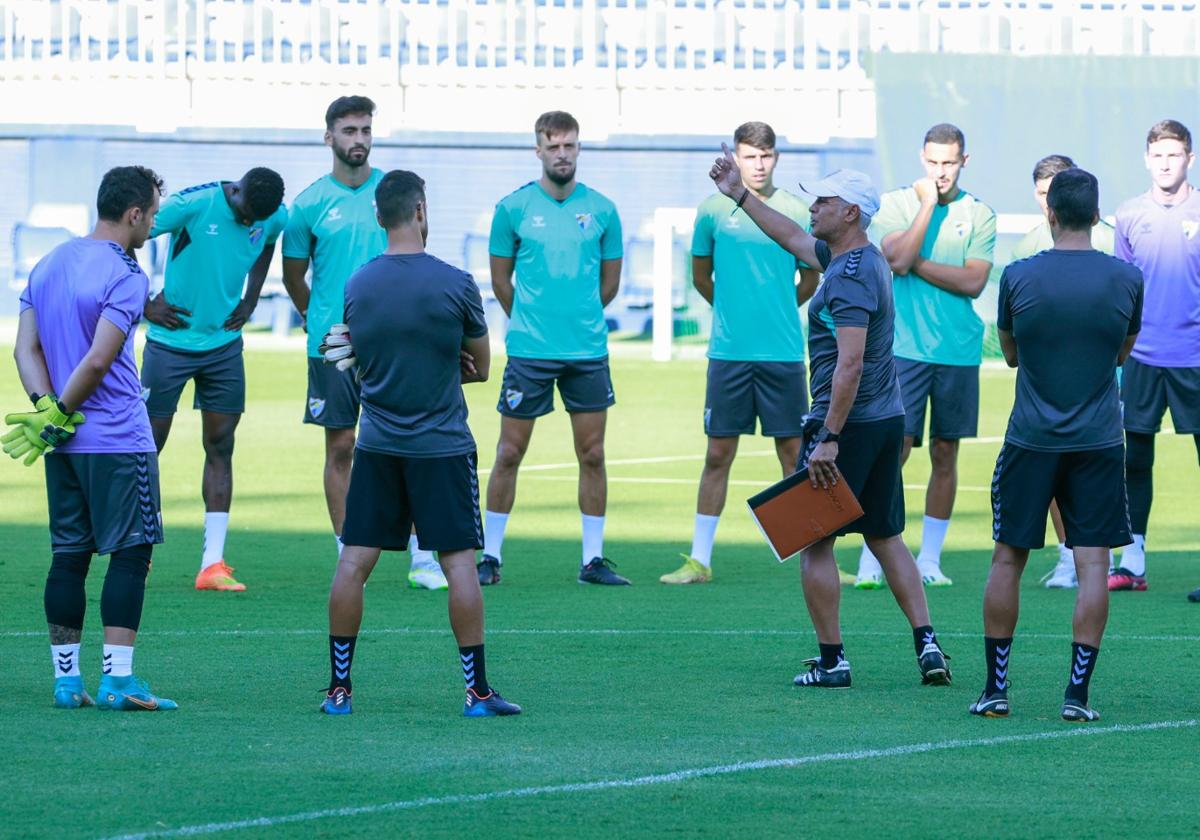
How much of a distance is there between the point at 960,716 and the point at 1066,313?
4.71 feet

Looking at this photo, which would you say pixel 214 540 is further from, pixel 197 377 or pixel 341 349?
pixel 341 349

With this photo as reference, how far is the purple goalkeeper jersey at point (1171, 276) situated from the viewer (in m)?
10.3

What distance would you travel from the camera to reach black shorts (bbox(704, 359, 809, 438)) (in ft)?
34.9

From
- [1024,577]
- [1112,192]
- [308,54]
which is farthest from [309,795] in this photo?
[308,54]

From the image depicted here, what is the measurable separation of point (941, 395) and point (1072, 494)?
363 centimetres

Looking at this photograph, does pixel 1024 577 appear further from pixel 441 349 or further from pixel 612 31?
pixel 612 31

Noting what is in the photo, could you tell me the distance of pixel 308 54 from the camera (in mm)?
34844

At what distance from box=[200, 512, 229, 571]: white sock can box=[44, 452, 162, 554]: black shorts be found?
128 inches

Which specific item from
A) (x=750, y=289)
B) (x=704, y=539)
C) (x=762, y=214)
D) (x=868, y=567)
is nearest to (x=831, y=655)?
(x=762, y=214)

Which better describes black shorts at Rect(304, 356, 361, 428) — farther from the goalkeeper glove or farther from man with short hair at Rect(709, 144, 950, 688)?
the goalkeeper glove

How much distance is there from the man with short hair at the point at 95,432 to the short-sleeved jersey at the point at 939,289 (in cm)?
472

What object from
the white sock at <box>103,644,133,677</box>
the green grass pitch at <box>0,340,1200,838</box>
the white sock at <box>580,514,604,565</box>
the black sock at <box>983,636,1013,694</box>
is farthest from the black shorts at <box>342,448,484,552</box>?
the white sock at <box>580,514,604,565</box>

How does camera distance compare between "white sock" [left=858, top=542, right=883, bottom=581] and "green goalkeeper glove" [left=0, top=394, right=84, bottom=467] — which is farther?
"white sock" [left=858, top=542, right=883, bottom=581]

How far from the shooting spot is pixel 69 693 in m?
6.86
